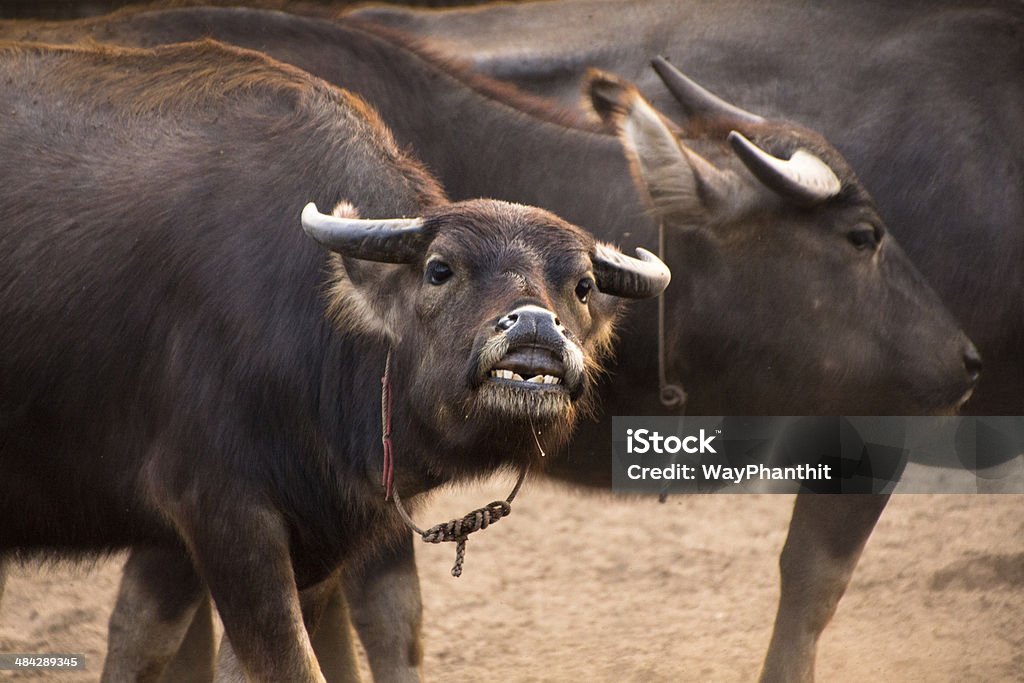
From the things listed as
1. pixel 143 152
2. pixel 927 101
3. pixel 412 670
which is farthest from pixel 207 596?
pixel 927 101

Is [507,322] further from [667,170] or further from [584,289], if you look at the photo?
[667,170]

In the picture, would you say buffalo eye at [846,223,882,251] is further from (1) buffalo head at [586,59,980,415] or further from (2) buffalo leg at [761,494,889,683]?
(2) buffalo leg at [761,494,889,683]

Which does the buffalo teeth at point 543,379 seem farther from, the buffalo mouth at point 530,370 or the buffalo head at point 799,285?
the buffalo head at point 799,285

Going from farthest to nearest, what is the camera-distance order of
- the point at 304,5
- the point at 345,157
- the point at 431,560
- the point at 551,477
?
1. the point at 431,560
2. the point at 304,5
3. the point at 551,477
4. the point at 345,157

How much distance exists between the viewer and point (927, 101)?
17.3ft

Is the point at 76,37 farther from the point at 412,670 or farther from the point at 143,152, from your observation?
the point at 412,670

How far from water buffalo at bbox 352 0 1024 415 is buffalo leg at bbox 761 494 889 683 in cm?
67

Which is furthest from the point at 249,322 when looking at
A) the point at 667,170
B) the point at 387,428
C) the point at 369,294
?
the point at 667,170

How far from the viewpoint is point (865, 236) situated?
4.71m

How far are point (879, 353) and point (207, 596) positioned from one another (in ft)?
7.85

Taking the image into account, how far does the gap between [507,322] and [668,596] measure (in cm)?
358

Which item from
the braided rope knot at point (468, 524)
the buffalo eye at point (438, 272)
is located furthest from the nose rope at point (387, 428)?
the buffalo eye at point (438, 272)

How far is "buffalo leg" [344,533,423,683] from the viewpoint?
4668mm

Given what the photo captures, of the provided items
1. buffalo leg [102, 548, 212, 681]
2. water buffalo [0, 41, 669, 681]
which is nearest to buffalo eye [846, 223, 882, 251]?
water buffalo [0, 41, 669, 681]
